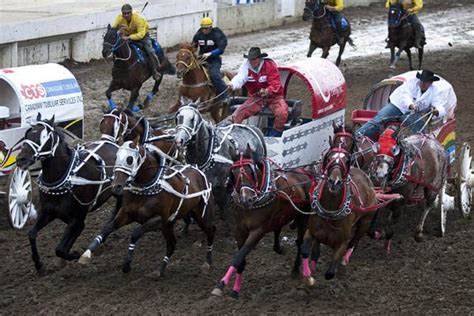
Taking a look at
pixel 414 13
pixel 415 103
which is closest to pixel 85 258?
pixel 415 103

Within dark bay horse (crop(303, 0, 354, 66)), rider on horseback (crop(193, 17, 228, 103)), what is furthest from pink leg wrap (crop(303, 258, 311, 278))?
→ dark bay horse (crop(303, 0, 354, 66))

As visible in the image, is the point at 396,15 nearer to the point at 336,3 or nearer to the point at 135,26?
the point at 336,3

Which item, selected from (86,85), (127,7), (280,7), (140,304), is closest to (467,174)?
(140,304)

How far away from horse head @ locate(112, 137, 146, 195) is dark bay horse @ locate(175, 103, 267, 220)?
4.31 ft

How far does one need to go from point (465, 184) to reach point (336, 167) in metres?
4.57

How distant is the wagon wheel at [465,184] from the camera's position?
14445 mm

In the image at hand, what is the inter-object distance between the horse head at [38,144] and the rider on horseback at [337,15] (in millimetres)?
13401

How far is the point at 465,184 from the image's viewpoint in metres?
14.6

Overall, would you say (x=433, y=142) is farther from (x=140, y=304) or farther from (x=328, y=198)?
(x=140, y=304)

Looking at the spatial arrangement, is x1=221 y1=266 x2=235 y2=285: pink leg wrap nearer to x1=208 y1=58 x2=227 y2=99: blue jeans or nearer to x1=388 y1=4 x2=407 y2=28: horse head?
x1=208 y1=58 x2=227 y2=99: blue jeans

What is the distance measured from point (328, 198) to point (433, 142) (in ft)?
10.7

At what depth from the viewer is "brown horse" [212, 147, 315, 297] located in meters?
10.9

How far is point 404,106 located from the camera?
A: 14.1 m

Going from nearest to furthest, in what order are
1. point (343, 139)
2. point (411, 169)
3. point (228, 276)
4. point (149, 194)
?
1. point (228, 276)
2. point (343, 139)
3. point (149, 194)
4. point (411, 169)
